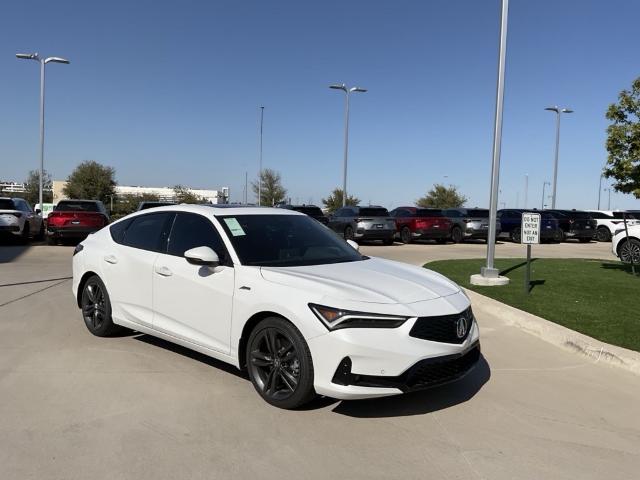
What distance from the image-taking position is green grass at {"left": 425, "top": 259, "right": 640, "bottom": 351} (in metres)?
6.72

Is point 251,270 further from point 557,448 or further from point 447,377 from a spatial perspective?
point 557,448

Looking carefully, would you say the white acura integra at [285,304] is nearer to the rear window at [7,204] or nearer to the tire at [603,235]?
the rear window at [7,204]

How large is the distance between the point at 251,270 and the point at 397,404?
159 centimetres

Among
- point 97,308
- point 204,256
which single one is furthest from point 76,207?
point 204,256

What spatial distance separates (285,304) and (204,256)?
3.01 feet

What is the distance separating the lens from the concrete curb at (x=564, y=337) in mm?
5578

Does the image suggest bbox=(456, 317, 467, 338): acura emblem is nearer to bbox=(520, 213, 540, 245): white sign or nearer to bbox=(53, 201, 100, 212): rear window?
bbox=(520, 213, 540, 245): white sign

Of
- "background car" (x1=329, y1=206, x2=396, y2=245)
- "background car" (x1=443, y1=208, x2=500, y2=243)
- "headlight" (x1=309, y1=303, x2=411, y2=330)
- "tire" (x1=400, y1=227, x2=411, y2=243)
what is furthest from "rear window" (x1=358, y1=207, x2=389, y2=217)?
"headlight" (x1=309, y1=303, x2=411, y2=330)

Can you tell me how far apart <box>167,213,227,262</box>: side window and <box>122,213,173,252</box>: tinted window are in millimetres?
198

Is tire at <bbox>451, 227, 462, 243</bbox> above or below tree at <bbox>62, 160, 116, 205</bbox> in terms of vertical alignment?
below

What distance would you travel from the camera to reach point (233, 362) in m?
4.56

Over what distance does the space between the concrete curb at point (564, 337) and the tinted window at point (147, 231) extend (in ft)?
15.1

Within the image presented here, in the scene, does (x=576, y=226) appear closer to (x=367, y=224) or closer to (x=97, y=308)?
(x=367, y=224)

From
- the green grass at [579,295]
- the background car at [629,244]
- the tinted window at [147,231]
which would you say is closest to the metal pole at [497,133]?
the green grass at [579,295]
